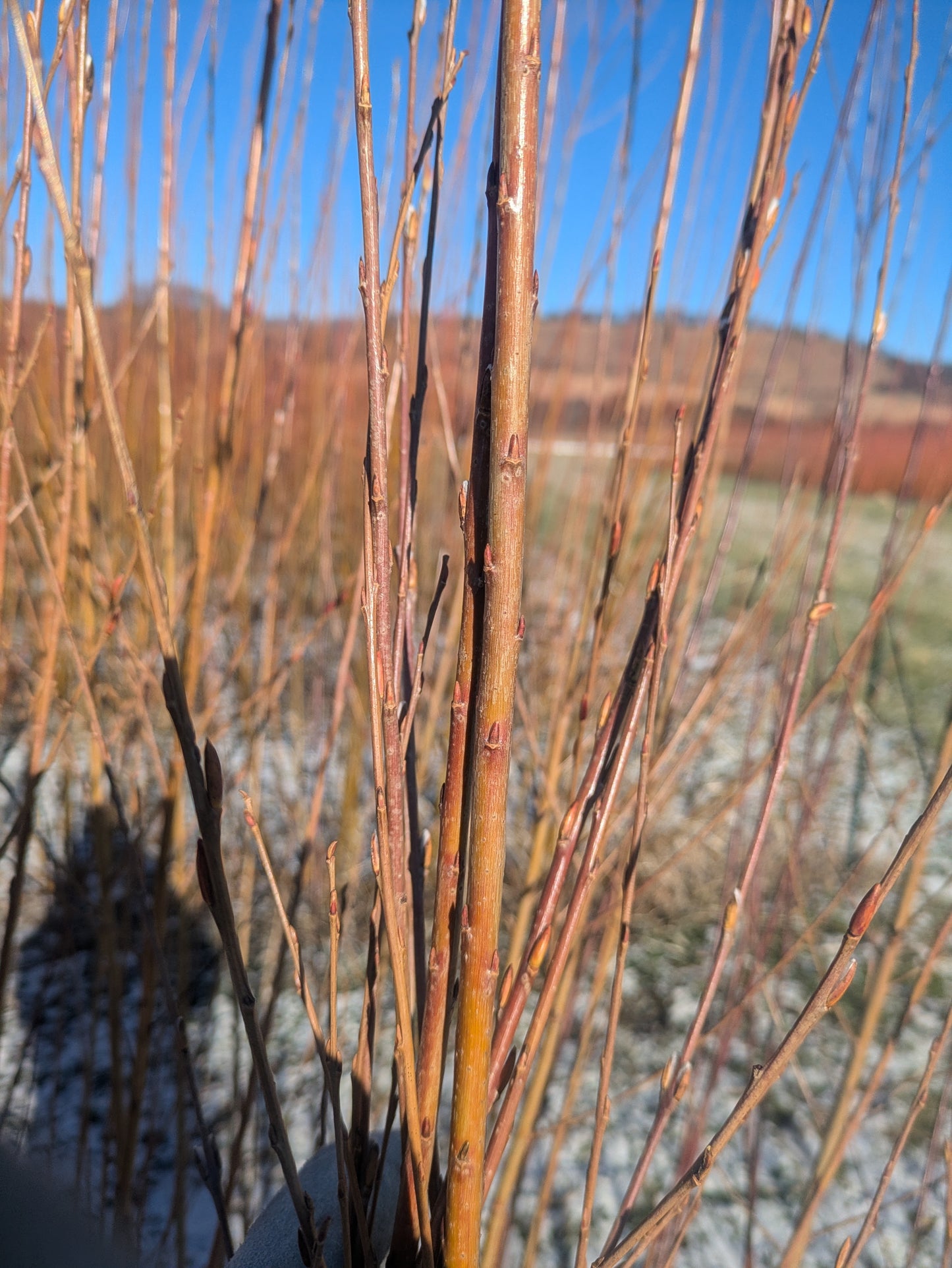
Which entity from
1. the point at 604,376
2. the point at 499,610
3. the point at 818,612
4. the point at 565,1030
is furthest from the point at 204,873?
the point at 604,376

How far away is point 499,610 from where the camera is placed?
0.29 metres

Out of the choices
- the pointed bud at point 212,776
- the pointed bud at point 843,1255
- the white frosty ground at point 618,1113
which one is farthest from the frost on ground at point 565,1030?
the pointed bud at point 212,776

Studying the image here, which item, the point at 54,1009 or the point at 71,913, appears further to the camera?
the point at 54,1009

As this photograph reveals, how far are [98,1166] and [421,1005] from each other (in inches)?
42.9

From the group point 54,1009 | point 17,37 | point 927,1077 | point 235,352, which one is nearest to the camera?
point 17,37

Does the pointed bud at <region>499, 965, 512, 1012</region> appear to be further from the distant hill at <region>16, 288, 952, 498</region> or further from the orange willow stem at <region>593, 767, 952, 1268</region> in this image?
the distant hill at <region>16, 288, 952, 498</region>

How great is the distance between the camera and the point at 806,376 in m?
0.86

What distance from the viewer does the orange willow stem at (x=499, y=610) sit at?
0.88 feet

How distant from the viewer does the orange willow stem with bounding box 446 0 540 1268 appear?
10.5 inches

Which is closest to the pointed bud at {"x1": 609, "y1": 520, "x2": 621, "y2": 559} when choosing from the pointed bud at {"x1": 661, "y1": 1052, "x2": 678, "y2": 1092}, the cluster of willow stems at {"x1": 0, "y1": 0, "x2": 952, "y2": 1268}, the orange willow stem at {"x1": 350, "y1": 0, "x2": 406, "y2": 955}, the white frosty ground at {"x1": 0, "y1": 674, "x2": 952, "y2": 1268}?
the cluster of willow stems at {"x1": 0, "y1": 0, "x2": 952, "y2": 1268}

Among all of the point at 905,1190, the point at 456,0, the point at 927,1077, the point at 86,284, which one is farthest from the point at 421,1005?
the point at 905,1190

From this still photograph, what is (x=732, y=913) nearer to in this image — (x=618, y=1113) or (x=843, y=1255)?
(x=843, y=1255)

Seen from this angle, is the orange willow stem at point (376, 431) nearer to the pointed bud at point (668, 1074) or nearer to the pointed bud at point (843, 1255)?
the pointed bud at point (668, 1074)

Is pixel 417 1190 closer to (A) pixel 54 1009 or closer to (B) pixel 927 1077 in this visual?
(B) pixel 927 1077
